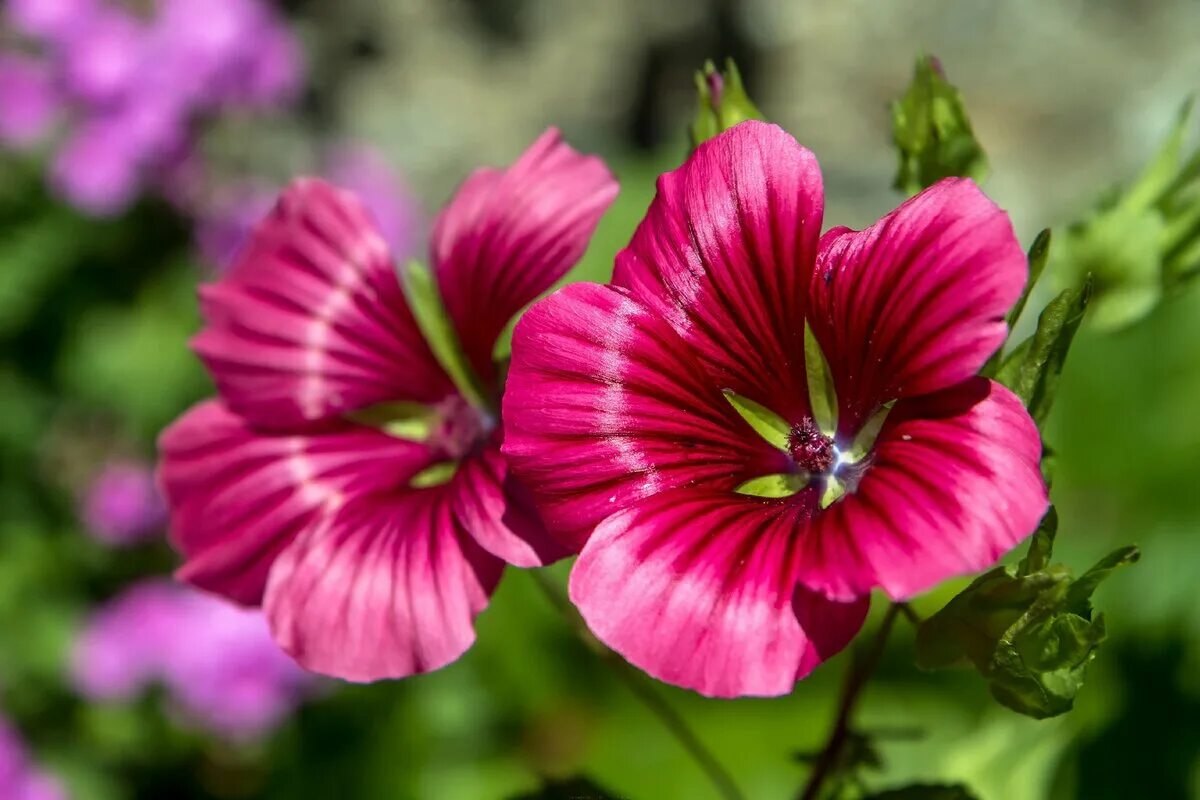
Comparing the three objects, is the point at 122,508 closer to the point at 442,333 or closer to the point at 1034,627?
the point at 442,333

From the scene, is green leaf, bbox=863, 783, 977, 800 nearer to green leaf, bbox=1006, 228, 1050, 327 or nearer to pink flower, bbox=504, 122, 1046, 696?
pink flower, bbox=504, 122, 1046, 696

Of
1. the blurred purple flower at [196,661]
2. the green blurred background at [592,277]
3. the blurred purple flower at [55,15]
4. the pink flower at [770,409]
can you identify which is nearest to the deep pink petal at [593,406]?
the pink flower at [770,409]

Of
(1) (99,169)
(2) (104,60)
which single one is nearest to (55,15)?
(2) (104,60)

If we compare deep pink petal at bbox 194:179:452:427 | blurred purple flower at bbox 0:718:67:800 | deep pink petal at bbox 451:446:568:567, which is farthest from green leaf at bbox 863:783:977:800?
blurred purple flower at bbox 0:718:67:800

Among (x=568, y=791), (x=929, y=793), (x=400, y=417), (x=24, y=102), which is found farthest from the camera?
(x=24, y=102)

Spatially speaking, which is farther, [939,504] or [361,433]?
[361,433]

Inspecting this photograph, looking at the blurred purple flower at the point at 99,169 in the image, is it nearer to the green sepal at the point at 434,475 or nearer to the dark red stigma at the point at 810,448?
the green sepal at the point at 434,475

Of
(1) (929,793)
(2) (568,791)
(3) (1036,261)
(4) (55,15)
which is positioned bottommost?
(2) (568,791)
